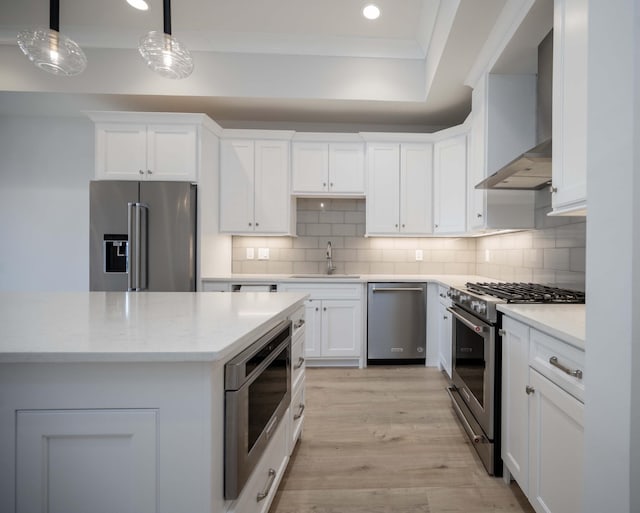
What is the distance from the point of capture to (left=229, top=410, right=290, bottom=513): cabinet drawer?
102cm

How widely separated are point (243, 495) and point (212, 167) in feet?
9.68

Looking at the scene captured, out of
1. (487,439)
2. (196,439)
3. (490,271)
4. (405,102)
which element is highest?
(405,102)

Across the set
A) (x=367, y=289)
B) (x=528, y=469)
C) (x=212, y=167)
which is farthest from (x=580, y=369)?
(x=212, y=167)

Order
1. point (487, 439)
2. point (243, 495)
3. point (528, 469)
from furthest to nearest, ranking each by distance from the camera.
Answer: point (487, 439), point (528, 469), point (243, 495)

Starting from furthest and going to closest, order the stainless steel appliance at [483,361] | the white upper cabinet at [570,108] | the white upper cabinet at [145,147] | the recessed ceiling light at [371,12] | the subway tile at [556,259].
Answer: the white upper cabinet at [145,147]
the recessed ceiling light at [371,12]
the subway tile at [556,259]
the stainless steel appliance at [483,361]
the white upper cabinet at [570,108]

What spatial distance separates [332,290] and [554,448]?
2.21 meters

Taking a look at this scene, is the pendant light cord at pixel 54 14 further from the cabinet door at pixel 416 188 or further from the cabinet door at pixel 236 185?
the cabinet door at pixel 416 188

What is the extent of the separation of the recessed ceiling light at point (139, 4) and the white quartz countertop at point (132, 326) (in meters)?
2.45

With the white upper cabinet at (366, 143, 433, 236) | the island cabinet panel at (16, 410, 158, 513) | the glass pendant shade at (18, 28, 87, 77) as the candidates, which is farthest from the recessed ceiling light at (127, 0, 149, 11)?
the island cabinet panel at (16, 410, 158, 513)

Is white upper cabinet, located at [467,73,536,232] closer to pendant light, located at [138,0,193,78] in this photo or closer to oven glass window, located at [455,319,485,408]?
oven glass window, located at [455,319,485,408]

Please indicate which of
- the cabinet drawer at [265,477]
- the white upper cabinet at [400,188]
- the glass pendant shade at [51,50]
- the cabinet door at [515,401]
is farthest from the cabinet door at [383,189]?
the glass pendant shade at [51,50]

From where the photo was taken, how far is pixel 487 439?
1.65 m

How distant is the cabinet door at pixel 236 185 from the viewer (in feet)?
11.1

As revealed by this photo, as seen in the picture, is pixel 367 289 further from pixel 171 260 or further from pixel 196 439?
pixel 196 439
